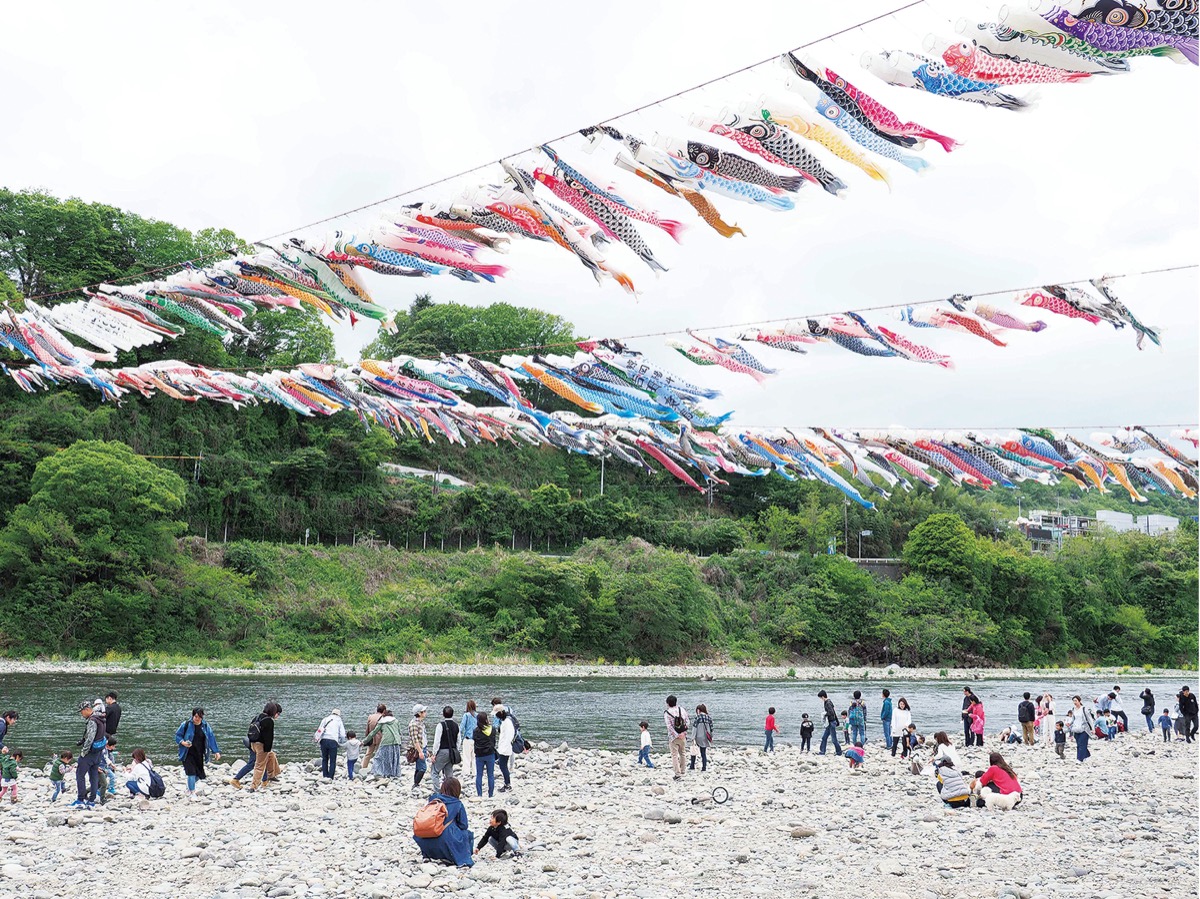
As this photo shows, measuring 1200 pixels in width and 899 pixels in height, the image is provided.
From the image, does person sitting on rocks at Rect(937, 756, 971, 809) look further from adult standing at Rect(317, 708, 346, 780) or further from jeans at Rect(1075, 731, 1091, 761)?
adult standing at Rect(317, 708, 346, 780)

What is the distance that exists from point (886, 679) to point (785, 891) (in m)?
28.1

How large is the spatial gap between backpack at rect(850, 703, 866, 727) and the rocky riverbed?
190 cm

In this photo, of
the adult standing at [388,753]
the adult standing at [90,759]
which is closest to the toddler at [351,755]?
the adult standing at [388,753]

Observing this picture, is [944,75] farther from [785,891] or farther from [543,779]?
[543,779]

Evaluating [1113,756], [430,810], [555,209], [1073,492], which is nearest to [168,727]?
[430,810]

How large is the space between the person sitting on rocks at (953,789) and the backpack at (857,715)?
12.9 feet

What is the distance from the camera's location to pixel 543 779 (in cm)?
1292

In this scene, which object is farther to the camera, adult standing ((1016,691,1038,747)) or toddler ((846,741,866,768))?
adult standing ((1016,691,1038,747))

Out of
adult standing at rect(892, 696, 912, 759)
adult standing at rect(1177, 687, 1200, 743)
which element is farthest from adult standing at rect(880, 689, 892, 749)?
adult standing at rect(1177, 687, 1200, 743)

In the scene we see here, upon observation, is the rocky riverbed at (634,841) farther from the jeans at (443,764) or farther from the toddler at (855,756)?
the toddler at (855,756)

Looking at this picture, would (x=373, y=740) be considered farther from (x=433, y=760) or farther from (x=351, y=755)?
(x=433, y=760)

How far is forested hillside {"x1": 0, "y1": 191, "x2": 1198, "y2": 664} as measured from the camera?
30.6m

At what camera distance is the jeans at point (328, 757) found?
470 inches

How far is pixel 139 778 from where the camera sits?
10.6 meters
